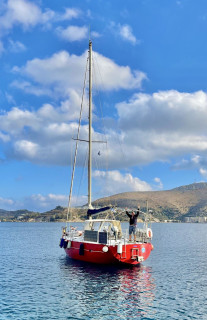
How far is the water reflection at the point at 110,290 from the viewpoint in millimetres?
19281

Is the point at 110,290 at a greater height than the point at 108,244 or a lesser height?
lesser

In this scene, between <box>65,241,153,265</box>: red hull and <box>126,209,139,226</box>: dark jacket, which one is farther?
<box>126,209,139,226</box>: dark jacket

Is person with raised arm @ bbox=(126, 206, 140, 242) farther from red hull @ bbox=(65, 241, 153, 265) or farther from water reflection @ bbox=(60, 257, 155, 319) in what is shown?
water reflection @ bbox=(60, 257, 155, 319)

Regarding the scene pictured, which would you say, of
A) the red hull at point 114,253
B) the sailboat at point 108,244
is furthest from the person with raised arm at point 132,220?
the red hull at point 114,253

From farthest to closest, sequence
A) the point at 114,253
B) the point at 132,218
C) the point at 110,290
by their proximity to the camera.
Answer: the point at 132,218 → the point at 114,253 → the point at 110,290

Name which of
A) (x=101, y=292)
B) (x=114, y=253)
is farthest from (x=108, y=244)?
(x=101, y=292)

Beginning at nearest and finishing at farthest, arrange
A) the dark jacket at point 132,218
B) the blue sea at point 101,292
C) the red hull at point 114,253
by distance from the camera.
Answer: the blue sea at point 101,292
the red hull at point 114,253
the dark jacket at point 132,218

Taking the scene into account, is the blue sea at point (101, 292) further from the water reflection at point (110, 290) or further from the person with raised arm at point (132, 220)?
the person with raised arm at point (132, 220)

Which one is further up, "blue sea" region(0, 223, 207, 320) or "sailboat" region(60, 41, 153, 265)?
"sailboat" region(60, 41, 153, 265)

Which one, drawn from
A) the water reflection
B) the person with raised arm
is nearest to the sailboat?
the person with raised arm

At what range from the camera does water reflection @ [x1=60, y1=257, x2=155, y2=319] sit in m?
19.3

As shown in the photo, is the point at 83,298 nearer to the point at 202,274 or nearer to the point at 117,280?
the point at 117,280

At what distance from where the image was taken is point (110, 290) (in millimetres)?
24172

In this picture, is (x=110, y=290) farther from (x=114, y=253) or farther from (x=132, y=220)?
(x=132, y=220)
